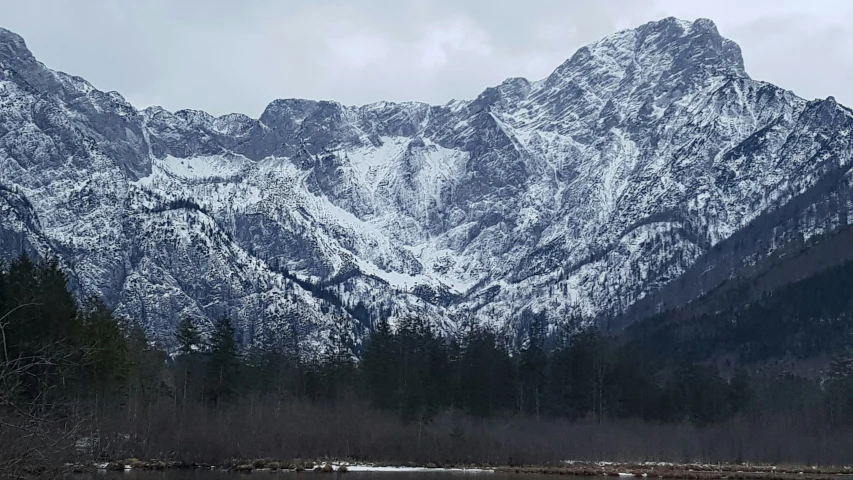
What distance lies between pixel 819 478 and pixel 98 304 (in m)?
69.2

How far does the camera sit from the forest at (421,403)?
76125mm

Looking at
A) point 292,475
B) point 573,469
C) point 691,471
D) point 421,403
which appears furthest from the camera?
point 421,403

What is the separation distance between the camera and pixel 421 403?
98.1m

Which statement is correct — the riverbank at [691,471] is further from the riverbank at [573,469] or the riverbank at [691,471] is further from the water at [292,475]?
the water at [292,475]

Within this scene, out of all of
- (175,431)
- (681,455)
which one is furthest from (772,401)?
(175,431)

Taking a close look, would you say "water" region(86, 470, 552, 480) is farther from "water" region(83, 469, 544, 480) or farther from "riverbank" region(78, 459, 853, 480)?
"riverbank" region(78, 459, 853, 480)

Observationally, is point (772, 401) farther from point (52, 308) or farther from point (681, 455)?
point (52, 308)

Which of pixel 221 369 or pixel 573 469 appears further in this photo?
pixel 221 369

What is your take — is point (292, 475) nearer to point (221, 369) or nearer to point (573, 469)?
point (573, 469)

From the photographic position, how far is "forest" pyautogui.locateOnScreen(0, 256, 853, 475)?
76.1 m

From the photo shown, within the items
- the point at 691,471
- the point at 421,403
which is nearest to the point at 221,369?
the point at 421,403

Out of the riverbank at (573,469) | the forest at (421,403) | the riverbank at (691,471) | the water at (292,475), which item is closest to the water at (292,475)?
the water at (292,475)

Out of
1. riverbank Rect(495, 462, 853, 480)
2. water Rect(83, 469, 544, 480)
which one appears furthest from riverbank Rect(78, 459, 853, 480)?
water Rect(83, 469, 544, 480)

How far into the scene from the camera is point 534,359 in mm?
112375
